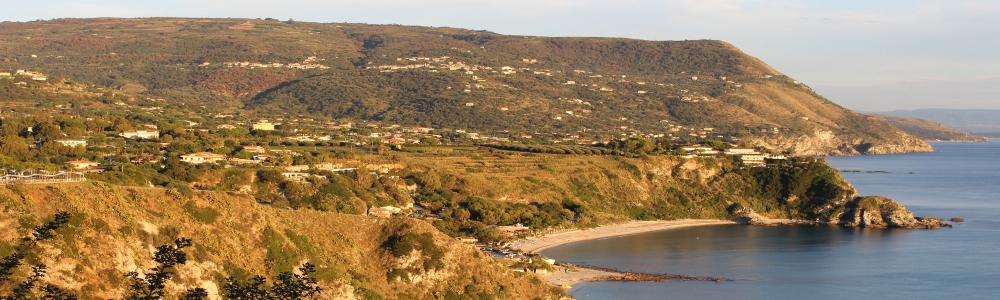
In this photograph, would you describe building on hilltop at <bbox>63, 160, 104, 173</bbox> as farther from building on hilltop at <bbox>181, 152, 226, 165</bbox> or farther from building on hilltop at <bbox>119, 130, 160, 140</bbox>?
building on hilltop at <bbox>119, 130, 160, 140</bbox>

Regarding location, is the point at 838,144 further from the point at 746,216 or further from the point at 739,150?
the point at 746,216

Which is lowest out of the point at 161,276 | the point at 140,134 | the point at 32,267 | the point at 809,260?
the point at 809,260

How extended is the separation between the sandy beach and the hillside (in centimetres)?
5634

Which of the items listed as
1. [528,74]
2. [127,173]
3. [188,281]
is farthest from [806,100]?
[188,281]

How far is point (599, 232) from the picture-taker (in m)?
60.2

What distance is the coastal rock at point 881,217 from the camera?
66062 mm

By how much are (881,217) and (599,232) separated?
17359 millimetres

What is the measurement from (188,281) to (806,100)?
152 metres

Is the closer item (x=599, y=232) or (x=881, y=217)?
(x=599, y=232)

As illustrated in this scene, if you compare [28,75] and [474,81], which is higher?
[28,75]

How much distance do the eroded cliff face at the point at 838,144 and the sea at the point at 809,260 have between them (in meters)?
62.9

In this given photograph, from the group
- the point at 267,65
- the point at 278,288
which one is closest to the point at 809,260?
the point at 278,288

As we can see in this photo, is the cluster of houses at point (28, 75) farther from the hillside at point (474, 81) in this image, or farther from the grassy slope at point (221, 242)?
the grassy slope at point (221, 242)

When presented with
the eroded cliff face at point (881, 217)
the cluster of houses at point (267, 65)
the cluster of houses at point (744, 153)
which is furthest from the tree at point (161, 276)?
the cluster of houses at point (267, 65)
